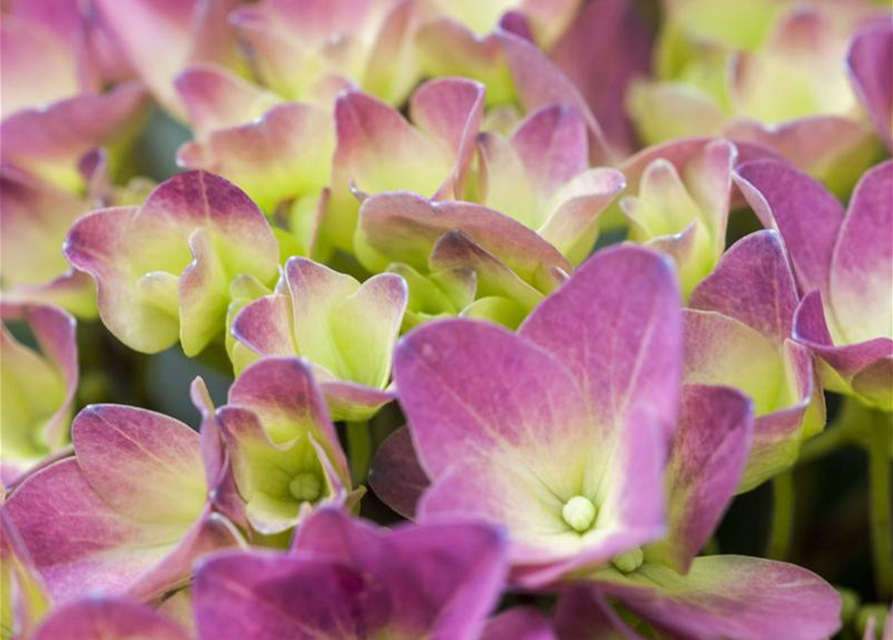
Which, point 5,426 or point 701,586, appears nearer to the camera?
point 701,586

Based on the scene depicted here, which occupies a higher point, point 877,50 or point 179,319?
point 877,50

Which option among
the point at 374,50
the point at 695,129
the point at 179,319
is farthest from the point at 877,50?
the point at 179,319

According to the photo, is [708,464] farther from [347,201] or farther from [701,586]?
[347,201]

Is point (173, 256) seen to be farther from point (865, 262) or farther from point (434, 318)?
point (865, 262)

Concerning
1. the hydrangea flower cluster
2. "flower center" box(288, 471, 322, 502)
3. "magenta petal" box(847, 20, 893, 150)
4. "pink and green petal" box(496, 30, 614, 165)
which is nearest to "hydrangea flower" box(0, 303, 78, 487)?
the hydrangea flower cluster

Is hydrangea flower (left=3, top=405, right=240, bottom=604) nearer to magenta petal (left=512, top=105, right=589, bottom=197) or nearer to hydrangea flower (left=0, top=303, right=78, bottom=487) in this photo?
hydrangea flower (left=0, top=303, right=78, bottom=487)

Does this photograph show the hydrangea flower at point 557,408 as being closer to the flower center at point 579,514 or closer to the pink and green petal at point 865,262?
the flower center at point 579,514

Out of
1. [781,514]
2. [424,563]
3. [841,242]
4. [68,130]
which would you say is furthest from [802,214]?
[68,130]
